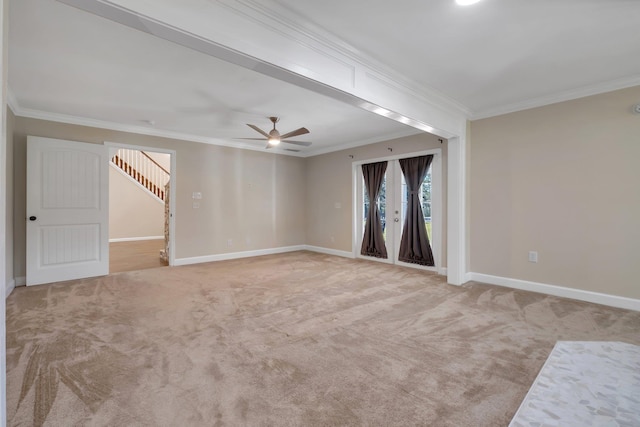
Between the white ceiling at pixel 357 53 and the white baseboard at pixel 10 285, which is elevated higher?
the white ceiling at pixel 357 53

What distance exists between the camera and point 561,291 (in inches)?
146

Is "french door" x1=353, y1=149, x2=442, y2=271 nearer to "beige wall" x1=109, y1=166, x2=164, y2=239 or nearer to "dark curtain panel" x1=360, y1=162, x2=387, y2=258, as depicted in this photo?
"dark curtain panel" x1=360, y1=162, x2=387, y2=258

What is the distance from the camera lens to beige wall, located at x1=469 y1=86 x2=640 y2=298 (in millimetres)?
3305

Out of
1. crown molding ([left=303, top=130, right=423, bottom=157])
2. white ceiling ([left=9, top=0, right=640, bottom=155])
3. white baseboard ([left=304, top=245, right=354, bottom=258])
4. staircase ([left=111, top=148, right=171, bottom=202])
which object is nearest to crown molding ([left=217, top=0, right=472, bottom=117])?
white ceiling ([left=9, top=0, right=640, bottom=155])

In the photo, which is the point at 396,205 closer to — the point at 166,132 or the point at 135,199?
the point at 166,132

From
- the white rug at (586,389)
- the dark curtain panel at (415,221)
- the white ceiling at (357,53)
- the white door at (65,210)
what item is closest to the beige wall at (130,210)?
the white door at (65,210)

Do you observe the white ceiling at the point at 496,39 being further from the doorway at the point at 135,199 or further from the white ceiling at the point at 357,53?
the doorway at the point at 135,199

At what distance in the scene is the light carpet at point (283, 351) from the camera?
170 centimetres

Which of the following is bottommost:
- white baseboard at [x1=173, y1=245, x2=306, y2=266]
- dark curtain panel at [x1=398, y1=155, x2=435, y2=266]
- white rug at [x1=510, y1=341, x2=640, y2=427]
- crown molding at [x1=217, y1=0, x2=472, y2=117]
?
white rug at [x1=510, y1=341, x2=640, y2=427]

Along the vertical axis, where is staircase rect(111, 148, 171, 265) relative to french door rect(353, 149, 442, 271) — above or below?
above

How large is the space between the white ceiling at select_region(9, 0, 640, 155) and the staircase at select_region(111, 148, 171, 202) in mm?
5672

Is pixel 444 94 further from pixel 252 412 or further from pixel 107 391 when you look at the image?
pixel 107 391

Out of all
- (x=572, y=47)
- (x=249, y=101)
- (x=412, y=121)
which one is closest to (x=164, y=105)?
(x=249, y=101)

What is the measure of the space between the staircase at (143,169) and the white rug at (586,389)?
10.8m
